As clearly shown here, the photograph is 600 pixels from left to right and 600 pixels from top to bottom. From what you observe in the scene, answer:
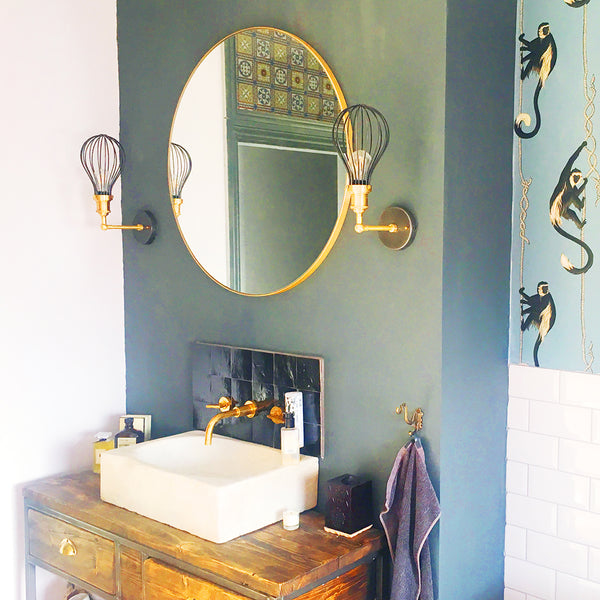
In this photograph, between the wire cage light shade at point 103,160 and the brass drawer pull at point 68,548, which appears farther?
the wire cage light shade at point 103,160

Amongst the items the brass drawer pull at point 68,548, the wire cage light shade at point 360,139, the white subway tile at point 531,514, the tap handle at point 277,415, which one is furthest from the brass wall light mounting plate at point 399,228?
the brass drawer pull at point 68,548

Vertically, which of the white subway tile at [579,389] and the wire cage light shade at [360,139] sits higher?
the wire cage light shade at [360,139]

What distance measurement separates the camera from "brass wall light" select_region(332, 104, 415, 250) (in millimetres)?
1938

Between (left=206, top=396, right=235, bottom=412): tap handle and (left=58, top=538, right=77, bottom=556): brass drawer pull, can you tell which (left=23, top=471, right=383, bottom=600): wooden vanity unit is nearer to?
(left=58, top=538, right=77, bottom=556): brass drawer pull

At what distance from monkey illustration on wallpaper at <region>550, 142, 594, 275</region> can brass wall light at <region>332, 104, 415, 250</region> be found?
43 cm

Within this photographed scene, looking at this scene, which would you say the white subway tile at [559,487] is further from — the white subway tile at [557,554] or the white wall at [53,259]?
the white wall at [53,259]

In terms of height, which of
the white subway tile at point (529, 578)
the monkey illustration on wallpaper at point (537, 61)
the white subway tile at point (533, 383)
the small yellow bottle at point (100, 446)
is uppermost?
the monkey illustration on wallpaper at point (537, 61)

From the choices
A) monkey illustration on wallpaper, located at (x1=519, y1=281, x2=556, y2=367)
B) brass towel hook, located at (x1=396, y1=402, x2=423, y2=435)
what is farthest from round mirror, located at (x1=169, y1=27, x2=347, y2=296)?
monkey illustration on wallpaper, located at (x1=519, y1=281, x2=556, y2=367)

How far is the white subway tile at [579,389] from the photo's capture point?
80.3 inches

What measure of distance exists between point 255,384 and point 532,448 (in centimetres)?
85

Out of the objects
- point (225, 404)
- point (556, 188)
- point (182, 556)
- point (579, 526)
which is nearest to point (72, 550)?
point (182, 556)

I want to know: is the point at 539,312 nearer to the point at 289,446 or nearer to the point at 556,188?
the point at 556,188

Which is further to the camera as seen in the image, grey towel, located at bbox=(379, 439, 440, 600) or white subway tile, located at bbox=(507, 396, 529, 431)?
white subway tile, located at bbox=(507, 396, 529, 431)

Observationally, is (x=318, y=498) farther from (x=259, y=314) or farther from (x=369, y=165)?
(x=369, y=165)
